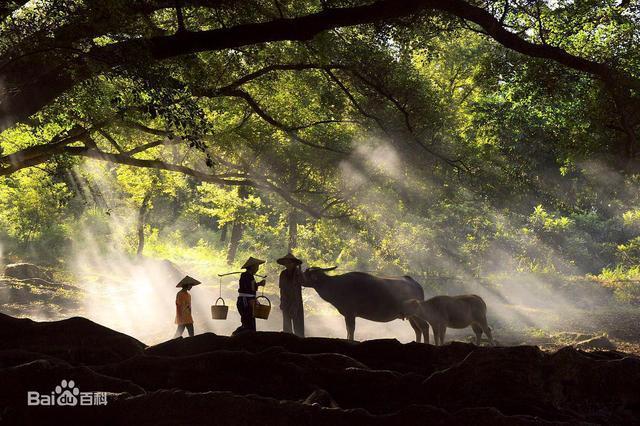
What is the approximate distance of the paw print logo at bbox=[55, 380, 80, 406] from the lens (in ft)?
21.8

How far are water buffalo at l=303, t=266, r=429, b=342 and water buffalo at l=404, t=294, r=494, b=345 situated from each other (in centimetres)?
42

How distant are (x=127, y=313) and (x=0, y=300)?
4933 mm

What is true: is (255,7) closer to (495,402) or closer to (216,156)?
(495,402)

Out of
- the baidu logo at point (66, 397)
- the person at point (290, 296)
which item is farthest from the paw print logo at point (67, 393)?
the person at point (290, 296)

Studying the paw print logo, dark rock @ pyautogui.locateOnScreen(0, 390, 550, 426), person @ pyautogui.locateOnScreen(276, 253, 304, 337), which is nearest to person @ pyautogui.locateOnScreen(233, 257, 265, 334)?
person @ pyautogui.locateOnScreen(276, 253, 304, 337)

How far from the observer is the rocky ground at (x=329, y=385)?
6074mm

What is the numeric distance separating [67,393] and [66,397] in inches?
1.7

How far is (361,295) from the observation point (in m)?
17.3

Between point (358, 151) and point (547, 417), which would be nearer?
point (547, 417)

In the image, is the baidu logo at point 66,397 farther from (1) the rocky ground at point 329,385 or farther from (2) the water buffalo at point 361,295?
(2) the water buffalo at point 361,295

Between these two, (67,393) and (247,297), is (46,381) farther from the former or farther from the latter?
(247,297)

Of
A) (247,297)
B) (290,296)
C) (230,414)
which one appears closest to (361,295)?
(290,296)

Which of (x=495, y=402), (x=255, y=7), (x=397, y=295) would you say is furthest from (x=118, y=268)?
(x=495, y=402)

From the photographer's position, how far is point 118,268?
39.2 meters
